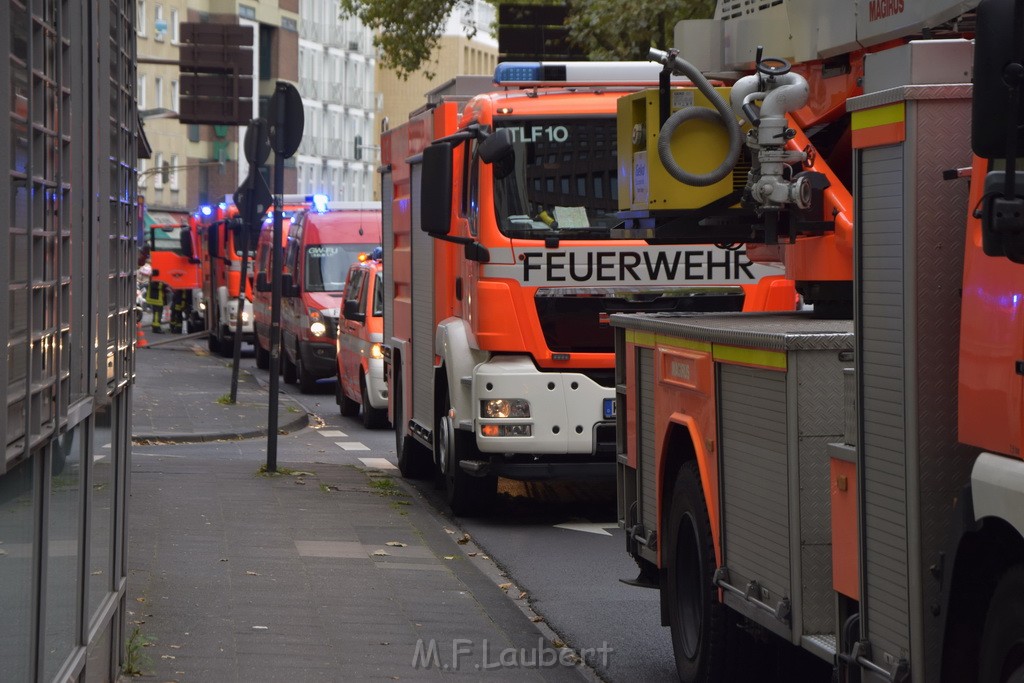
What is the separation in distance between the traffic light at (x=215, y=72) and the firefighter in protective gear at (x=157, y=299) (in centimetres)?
2166

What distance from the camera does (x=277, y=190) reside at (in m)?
14.8

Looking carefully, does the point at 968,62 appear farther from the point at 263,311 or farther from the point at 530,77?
the point at 263,311

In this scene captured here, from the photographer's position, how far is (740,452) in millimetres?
6406

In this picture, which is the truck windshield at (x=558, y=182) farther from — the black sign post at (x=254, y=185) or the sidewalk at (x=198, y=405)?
the sidewalk at (x=198, y=405)

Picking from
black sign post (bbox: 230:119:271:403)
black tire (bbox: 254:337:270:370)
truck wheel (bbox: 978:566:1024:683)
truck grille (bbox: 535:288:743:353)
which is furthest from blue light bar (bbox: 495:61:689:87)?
black tire (bbox: 254:337:270:370)

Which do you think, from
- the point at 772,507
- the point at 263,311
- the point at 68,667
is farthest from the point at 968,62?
the point at 263,311

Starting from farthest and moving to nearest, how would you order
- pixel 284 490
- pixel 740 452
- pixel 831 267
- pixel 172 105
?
pixel 172 105 → pixel 284 490 → pixel 831 267 → pixel 740 452

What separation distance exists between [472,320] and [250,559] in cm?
276

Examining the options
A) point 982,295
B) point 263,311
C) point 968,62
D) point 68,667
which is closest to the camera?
point 982,295

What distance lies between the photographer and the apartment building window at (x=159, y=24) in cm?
8156

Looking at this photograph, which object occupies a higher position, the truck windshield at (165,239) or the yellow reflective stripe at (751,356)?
Answer: the truck windshield at (165,239)

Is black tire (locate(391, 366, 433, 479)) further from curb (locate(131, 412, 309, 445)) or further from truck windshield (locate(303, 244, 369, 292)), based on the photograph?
truck windshield (locate(303, 244, 369, 292))

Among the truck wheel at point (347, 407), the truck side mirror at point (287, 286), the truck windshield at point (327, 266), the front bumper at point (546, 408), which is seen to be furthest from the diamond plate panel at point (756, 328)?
the truck windshield at point (327, 266)

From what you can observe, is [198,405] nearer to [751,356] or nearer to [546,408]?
[546,408]
